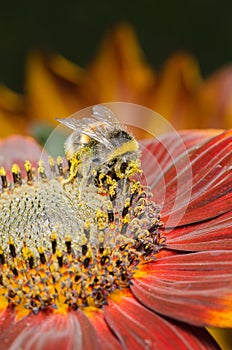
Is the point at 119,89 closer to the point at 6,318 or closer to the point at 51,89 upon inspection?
the point at 51,89

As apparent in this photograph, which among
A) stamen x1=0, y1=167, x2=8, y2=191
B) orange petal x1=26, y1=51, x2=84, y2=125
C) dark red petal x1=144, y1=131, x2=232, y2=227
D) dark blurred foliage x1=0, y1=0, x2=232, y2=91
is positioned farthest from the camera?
dark blurred foliage x1=0, y1=0, x2=232, y2=91

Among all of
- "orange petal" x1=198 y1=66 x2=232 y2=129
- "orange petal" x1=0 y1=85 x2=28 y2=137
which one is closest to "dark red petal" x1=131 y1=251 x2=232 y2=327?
"orange petal" x1=198 y1=66 x2=232 y2=129

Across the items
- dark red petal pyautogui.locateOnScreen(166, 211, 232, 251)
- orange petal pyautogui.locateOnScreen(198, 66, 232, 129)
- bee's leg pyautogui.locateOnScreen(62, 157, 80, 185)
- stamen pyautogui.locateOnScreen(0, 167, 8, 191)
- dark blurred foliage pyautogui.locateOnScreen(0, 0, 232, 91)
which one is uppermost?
dark blurred foliage pyautogui.locateOnScreen(0, 0, 232, 91)

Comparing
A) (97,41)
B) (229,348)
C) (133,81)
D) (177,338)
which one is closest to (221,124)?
(133,81)

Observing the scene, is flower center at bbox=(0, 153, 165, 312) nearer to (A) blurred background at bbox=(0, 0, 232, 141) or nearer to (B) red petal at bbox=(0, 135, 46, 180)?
(B) red petal at bbox=(0, 135, 46, 180)

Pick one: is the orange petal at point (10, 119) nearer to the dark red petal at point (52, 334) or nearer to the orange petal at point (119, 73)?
the orange petal at point (119, 73)
